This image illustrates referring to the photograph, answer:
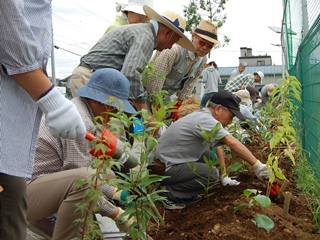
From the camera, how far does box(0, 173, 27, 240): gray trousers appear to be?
76.8 inches

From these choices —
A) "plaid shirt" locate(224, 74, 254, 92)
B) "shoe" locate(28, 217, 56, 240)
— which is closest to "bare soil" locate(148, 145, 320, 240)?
"shoe" locate(28, 217, 56, 240)

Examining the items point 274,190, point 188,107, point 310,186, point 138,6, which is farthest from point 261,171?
point 188,107

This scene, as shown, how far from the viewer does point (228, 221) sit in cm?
367

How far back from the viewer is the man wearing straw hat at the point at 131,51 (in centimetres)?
411

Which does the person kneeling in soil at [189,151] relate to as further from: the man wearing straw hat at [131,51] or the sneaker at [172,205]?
the man wearing straw hat at [131,51]

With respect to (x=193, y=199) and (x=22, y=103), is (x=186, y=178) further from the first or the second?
(x=22, y=103)

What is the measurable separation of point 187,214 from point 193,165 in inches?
18.9

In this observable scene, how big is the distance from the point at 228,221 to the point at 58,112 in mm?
2075

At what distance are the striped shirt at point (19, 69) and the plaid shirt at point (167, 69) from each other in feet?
8.34

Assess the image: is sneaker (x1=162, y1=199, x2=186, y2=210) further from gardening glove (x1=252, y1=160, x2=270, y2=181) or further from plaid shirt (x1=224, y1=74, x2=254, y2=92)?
plaid shirt (x1=224, y1=74, x2=254, y2=92)

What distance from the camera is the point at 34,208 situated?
297 centimetres

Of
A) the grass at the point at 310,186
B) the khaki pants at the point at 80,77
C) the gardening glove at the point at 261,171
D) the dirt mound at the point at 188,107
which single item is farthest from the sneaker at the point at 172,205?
the dirt mound at the point at 188,107

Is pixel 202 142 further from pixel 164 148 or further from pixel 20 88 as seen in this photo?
pixel 20 88

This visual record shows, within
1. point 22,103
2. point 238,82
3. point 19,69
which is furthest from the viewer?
point 238,82
